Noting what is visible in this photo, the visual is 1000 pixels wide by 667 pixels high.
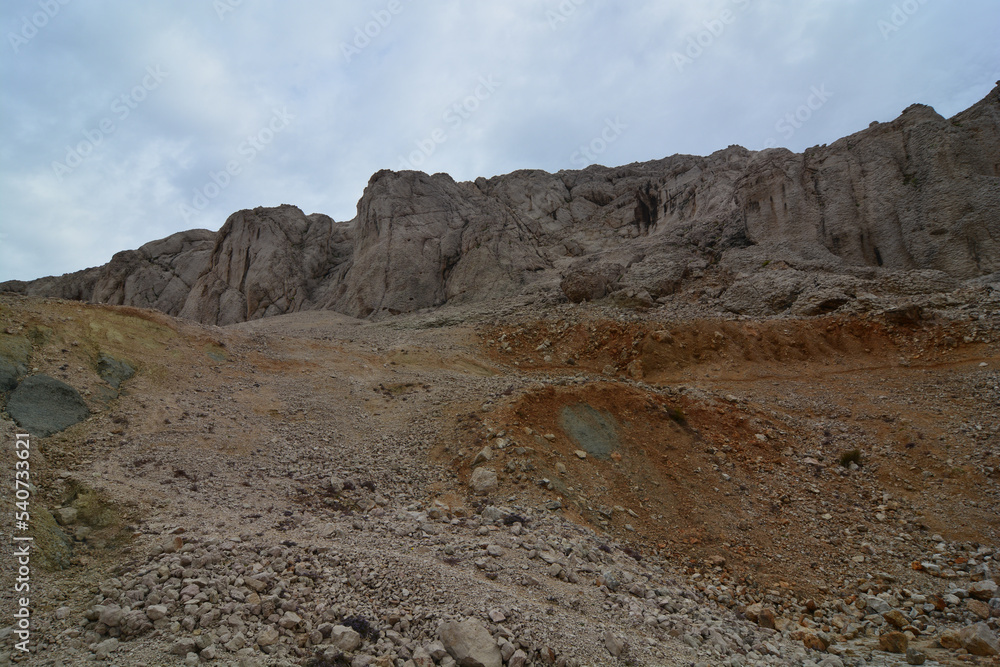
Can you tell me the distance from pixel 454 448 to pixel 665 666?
287 inches

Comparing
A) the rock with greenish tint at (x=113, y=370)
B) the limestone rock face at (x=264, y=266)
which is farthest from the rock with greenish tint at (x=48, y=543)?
the limestone rock face at (x=264, y=266)

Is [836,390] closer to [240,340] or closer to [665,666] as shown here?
[665,666]

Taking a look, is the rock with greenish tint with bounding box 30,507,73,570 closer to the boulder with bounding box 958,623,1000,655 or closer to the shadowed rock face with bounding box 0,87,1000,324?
the boulder with bounding box 958,623,1000,655

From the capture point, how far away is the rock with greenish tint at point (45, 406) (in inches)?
361

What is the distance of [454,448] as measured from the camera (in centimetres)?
1238

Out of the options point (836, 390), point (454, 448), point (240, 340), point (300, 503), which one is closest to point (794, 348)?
point (836, 390)

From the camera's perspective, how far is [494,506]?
32.0ft
